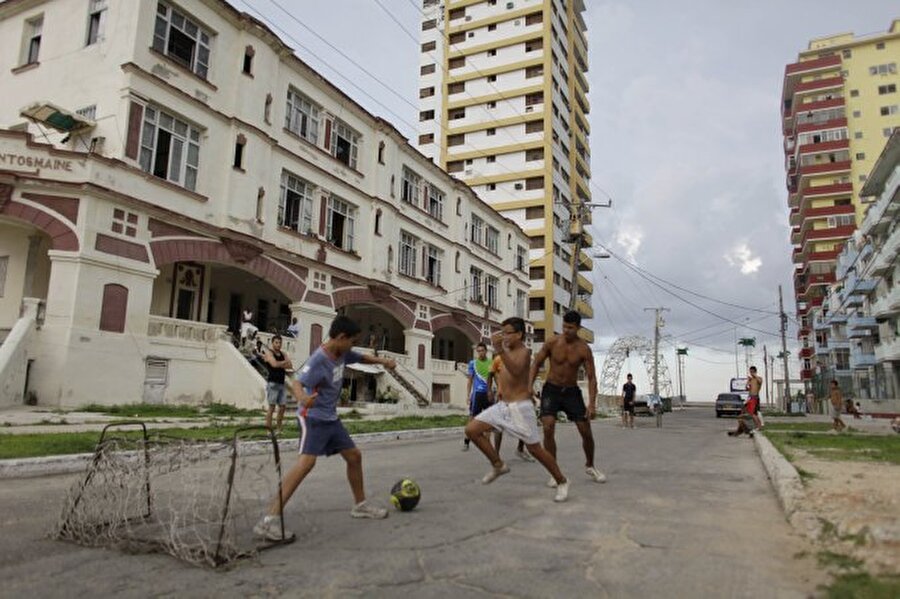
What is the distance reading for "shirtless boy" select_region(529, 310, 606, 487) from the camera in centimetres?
714

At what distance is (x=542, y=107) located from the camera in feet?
173

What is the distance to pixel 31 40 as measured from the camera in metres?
20.4

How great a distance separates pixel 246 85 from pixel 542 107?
1414 inches

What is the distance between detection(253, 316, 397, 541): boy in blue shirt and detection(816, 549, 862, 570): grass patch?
3.08 metres

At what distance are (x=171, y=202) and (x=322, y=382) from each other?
50.2 feet

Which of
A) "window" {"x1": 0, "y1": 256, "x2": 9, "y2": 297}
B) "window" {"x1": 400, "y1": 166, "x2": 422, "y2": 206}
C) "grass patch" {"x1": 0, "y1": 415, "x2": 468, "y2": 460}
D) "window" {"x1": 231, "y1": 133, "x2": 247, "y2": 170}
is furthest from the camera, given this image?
"window" {"x1": 400, "y1": 166, "x2": 422, "y2": 206}

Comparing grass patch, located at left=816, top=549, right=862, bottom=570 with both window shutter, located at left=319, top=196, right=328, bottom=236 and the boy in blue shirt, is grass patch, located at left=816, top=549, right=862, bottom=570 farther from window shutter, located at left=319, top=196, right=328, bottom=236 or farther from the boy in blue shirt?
window shutter, located at left=319, top=196, right=328, bottom=236

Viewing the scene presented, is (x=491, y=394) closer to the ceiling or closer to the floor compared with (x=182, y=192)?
closer to the floor

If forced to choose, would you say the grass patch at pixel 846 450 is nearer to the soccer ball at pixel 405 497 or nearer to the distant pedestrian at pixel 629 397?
the soccer ball at pixel 405 497

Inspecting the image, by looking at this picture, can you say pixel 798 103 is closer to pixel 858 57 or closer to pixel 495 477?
pixel 858 57

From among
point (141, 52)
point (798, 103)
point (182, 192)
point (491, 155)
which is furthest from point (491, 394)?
point (798, 103)

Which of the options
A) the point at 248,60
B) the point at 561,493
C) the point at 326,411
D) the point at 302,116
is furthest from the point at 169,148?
the point at 561,493

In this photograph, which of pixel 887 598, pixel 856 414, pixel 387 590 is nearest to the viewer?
pixel 887 598

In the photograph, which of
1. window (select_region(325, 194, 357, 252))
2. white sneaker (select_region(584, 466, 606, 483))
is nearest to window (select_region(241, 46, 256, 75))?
window (select_region(325, 194, 357, 252))
